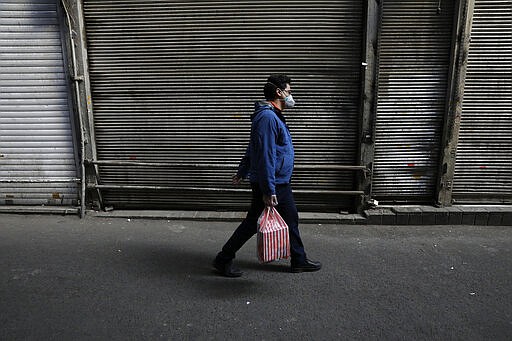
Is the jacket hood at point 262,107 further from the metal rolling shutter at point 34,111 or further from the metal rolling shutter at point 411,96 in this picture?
the metal rolling shutter at point 34,111

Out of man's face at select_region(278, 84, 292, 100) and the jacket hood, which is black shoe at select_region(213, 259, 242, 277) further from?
man's face at select_region(278, 84, 292, 100)

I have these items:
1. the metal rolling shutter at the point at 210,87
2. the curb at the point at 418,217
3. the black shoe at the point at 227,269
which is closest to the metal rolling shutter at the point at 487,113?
the curb at the point at 418,217

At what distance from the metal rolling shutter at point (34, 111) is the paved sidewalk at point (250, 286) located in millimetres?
730

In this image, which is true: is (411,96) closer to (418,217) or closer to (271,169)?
(418,217)

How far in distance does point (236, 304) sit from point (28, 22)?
14.4 ft

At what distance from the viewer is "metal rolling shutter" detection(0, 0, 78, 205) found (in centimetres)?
497

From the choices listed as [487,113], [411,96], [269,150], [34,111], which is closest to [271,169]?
[269,150]

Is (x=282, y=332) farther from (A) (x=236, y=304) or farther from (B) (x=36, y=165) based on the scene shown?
(B) (x=36, y=165)

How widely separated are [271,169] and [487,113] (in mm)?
3403

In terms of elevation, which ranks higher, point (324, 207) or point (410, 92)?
point (410, 92)

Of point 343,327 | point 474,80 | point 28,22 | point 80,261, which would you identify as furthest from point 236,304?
point 28,22

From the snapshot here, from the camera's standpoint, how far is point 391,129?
16.5 feet

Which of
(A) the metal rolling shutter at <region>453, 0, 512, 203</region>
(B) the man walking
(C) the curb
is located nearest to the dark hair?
(B) the man walking

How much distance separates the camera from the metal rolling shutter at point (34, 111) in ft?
16.3
